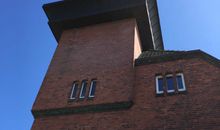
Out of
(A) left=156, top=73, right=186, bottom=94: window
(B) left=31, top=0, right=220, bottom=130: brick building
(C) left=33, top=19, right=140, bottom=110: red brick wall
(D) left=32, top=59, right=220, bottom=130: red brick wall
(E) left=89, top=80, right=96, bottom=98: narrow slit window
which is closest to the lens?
(D) left=32, top=59, right=220, bottom=130: red brick wall

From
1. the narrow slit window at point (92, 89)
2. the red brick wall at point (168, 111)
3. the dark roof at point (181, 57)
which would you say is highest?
the dark roof at point (181, 57)

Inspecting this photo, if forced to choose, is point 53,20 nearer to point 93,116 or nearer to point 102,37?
point 102,37

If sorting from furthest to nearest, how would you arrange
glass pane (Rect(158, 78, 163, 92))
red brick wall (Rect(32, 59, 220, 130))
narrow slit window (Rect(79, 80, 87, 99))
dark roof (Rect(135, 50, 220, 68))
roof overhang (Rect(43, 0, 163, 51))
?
roof overhang (Rect(43, 0, 163, 51))
narrow slit window (Rect(79, 80, 87, 99))
dark roof (Rect(135, 50, 220, 68))
glass pane (Rect(158, 78, 163, 92))
red brick wall (Rect(32, 59, 220, 130))

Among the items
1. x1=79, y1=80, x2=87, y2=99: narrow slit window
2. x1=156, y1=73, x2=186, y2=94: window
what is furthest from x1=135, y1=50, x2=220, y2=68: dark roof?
x1=79, y1=80, x2=87, y2=99: narrow slit window

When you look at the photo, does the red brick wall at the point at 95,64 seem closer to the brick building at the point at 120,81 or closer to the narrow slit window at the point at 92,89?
the brick building at the point at 120,81

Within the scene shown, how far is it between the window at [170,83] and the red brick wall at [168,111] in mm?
210

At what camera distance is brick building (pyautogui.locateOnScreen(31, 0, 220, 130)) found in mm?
9164

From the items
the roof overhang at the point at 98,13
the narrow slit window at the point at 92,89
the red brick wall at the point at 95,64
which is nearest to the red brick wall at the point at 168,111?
the red brick wall at the point at 95,64

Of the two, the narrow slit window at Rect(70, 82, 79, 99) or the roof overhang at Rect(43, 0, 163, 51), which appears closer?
the narrow slit window at Rect(70, 82, 79, 99)

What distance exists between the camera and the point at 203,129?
8211 mm

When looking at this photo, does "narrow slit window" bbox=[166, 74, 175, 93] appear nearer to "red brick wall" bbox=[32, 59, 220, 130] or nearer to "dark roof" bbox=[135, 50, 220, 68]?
"red brick wall" bbox=[32, 59, 220, 130]

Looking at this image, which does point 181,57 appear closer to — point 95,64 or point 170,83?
point 170,83

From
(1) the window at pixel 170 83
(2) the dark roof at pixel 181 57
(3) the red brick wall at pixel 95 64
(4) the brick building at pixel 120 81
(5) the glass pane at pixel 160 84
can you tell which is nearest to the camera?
(4) the brick building at pixel 120 81

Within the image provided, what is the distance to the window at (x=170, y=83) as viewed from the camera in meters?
9.98
